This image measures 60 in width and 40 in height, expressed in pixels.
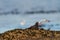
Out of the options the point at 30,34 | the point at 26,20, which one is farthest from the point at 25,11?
the point at 30,34

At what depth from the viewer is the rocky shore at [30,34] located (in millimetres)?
3127

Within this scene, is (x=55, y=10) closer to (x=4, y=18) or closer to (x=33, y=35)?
(x=33, y=35)

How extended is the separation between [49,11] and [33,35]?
47cm

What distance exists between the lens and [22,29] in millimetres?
3203

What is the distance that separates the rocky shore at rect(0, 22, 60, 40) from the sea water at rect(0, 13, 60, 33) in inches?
2.4

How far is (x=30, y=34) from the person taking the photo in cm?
316

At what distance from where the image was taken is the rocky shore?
3127 millimetres

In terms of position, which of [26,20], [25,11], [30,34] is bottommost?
[30,34]

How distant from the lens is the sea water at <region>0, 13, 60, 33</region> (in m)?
3.17

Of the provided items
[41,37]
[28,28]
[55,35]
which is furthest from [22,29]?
[55,35]

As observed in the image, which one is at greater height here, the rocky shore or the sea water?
the sea water

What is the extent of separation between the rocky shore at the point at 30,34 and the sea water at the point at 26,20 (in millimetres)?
62

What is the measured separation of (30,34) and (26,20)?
0.24 meters

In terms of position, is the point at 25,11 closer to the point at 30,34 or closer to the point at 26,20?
the point at 26,20
